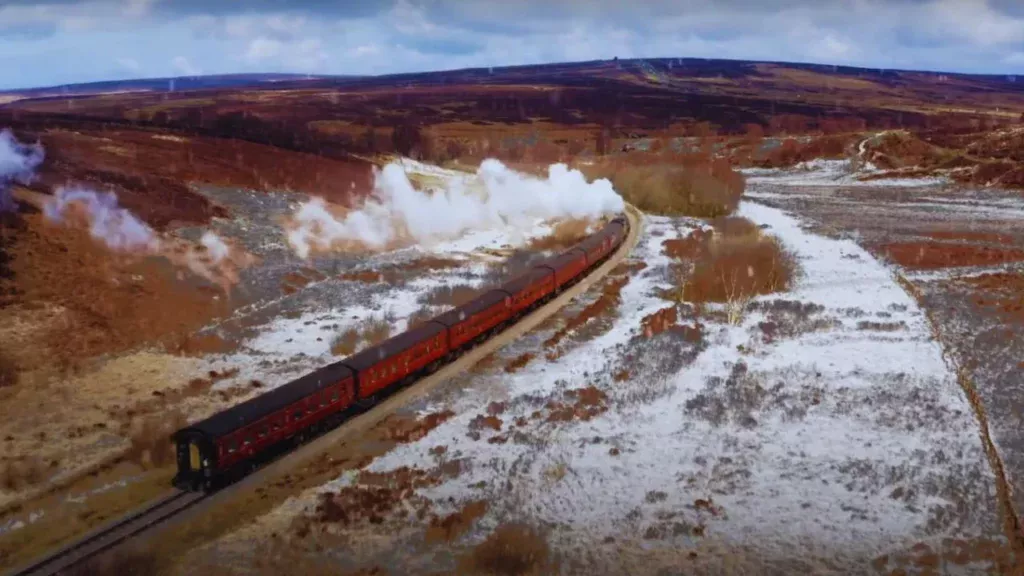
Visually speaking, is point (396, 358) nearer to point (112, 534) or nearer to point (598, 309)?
point (112, 534)

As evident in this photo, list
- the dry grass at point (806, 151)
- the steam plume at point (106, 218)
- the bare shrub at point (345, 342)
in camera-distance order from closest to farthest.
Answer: the bare shrub at point (345, 342) < the steam plume at point (106, 218) < the dry grass at point (806, 151)

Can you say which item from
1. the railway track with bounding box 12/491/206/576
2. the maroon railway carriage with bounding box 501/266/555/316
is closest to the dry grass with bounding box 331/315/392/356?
the maroon railway carriage with bounding box 501/266/555/316

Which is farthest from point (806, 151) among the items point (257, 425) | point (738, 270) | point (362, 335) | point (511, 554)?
point (511, 554)

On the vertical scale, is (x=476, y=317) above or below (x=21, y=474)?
above

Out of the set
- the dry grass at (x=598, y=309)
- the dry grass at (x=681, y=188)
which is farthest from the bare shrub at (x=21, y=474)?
the dry grass at (x=681, y=188)

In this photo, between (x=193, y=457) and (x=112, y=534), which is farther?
(x=193, y=457)

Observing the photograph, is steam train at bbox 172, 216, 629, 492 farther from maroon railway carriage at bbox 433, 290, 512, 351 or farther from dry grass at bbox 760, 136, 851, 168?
dry grass at bbox 760, 136, 851, 168

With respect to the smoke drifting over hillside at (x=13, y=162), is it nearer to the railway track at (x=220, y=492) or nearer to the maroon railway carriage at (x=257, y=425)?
the railway track at (x=220, y=492)

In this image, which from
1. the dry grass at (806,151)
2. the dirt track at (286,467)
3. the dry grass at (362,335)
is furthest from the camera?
the dry grass at (806,151)
